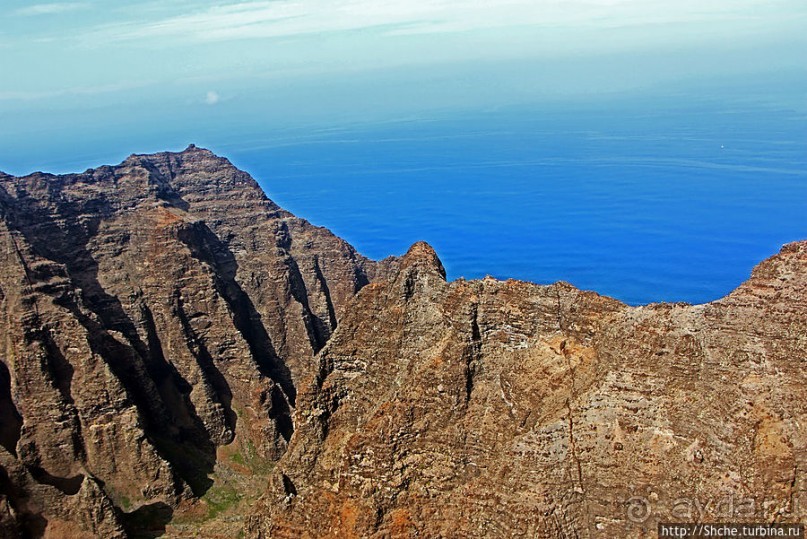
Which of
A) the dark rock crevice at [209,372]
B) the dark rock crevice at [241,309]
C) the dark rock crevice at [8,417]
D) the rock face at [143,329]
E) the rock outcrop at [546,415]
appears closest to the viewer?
the rock outcrop at [546,415]

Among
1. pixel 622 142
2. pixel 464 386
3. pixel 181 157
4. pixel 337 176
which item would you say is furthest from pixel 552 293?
pixel 622 142

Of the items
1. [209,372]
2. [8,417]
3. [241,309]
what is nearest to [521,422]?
[8,417]

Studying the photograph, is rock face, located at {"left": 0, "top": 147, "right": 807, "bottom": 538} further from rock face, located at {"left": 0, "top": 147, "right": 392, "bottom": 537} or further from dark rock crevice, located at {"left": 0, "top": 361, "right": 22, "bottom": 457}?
dark rock crevice, located at {"left": 0, "top": 361, "right": 22, "bottom": 457}

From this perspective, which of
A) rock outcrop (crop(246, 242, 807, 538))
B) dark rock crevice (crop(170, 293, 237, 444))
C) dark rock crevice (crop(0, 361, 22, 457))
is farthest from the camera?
dark rock crevice (crop(170, 293, 237, 444))

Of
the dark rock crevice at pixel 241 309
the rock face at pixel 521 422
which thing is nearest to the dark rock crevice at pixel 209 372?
the dark rock crevice at pixel 241 309

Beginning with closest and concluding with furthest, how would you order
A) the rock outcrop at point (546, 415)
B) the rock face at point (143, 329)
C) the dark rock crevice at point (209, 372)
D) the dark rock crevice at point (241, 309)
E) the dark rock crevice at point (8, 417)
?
the rock outcrop at point (546, 415) → the rock face at point (143, 329) → the dark rock crevice at point (8, 417) → the dark rock crevice at point (209, 372) → the dark rock crevice at point (241, 309)

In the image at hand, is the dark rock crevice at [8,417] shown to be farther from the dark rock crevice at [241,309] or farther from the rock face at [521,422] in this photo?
the dark rock crevice at [241,309]

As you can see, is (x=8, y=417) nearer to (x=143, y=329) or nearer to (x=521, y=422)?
(x=143, y=329)

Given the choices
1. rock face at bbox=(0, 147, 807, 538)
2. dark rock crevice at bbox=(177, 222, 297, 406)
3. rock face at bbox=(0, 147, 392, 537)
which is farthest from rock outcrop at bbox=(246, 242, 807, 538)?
dark rock crevice at bbox=(177, 222, 297, 406)
